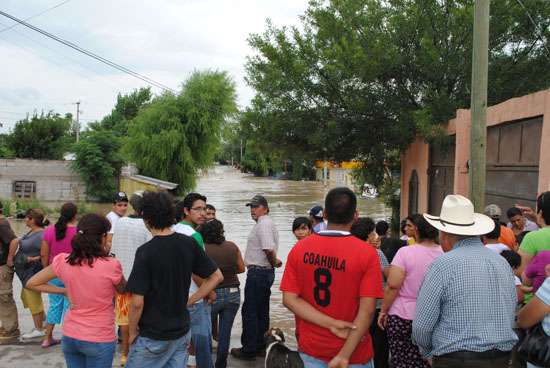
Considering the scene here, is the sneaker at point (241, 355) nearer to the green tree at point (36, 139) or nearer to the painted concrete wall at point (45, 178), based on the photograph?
the painted concrete wall at point (45, 178)

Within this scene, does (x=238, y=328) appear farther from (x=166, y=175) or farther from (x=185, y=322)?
(x=166, y=175)

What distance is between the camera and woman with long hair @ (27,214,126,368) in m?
3.15

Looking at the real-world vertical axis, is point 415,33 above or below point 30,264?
above

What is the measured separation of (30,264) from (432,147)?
953 centimetres

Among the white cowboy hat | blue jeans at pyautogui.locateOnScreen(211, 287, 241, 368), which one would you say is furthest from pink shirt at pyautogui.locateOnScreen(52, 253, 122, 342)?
the white cowboy hat

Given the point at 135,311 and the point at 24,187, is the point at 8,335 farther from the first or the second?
the point at 24,187

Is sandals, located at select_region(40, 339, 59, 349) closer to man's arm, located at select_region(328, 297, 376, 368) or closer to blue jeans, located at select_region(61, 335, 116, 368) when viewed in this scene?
blue jeans, located at select_region(61, 335, 116, 368)

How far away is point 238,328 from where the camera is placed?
20.4ft

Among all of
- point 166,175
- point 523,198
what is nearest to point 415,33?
point 523,198

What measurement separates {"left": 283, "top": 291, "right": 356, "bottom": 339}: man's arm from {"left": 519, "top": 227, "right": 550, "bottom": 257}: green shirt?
5.99 ft

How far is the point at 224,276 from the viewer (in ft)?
14.9

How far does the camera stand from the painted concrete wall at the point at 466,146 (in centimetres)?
595

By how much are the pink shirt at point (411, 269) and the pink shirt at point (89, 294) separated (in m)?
2.24

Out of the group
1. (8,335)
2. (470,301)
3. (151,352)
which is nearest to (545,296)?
(470,301)
